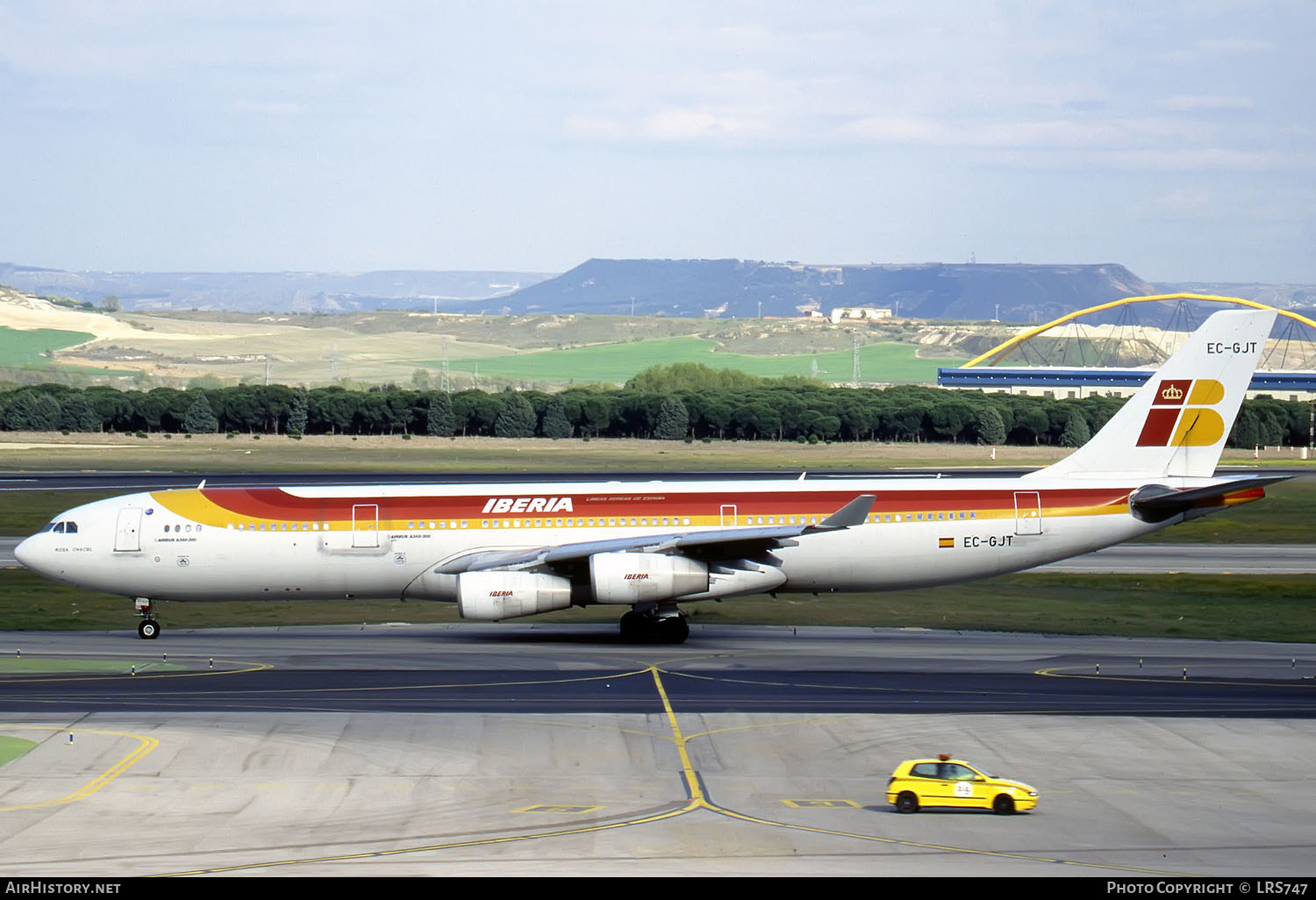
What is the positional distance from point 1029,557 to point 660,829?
78.9 ft

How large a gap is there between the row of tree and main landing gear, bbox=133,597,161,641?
8299 centimetres

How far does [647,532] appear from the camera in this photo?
40.8 metres

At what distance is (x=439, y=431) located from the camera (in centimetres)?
12369

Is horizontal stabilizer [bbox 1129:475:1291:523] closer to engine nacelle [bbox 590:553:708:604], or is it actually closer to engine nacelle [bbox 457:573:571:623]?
engine nacelle [bbox 590:553:708:604]

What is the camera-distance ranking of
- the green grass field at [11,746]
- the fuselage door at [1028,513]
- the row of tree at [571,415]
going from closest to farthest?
the green grass field at [11,746] < the fuselage door at [1028,513] < the row of tree at [571,415]

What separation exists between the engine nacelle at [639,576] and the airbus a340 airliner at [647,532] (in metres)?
0.05

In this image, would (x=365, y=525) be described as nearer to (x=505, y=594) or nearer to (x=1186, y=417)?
(x=505, y=594)

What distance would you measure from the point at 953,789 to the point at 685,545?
58.2ft

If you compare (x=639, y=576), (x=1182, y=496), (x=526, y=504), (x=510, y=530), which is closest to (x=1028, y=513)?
(x=1182, y=496)

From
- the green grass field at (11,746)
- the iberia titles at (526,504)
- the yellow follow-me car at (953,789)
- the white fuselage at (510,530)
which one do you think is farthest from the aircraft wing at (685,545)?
the yellow follow-me car at (953,789)

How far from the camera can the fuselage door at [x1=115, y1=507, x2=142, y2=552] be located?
40.2 m

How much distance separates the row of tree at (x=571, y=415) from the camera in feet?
398

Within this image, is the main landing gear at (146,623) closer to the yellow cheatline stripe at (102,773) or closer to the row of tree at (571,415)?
the yellow cheatline stripe at (102,773)

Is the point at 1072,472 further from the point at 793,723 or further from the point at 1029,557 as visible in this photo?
the point at 793,723
